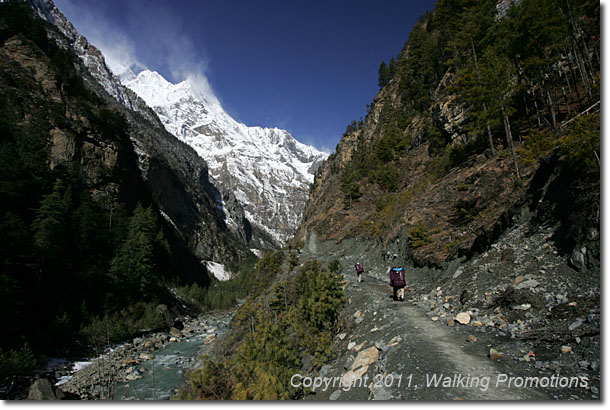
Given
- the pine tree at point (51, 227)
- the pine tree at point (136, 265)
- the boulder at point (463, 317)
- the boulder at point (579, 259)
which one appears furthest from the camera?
the pine tree at point (136, 265)

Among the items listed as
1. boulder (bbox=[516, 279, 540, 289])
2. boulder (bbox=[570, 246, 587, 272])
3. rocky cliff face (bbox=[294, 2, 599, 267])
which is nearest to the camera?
boulder (bbox=[570, 246, 587, 272])

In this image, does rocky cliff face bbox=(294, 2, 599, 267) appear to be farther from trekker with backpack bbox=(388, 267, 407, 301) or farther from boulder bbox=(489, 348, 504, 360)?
boulder bbox=(489, 348, 504, 360)

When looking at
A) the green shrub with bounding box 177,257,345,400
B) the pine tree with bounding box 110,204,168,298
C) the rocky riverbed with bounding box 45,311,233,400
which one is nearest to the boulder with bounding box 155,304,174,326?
the pine tree with bounding box 110,204,168,298

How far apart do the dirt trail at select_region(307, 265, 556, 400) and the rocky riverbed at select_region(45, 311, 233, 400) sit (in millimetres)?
10792

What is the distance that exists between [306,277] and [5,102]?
70115 millimetres

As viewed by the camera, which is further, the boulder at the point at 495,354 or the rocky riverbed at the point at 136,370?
the rocky riverbed at the point at 136,370

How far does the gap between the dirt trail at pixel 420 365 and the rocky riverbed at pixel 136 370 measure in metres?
10.8

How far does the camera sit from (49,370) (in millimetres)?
24453

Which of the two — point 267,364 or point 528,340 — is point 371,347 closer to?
point 267,364

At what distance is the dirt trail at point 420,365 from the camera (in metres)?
5.02

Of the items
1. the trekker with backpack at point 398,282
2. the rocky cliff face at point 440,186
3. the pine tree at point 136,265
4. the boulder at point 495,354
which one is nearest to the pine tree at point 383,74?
the rocky cliff face at point 440,186

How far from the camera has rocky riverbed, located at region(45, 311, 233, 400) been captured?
20.5 meters

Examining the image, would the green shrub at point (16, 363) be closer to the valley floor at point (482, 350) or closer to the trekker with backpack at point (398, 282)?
the valley floor at point (482, 350)

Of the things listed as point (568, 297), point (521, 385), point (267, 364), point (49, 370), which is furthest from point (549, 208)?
point (49, 370)
